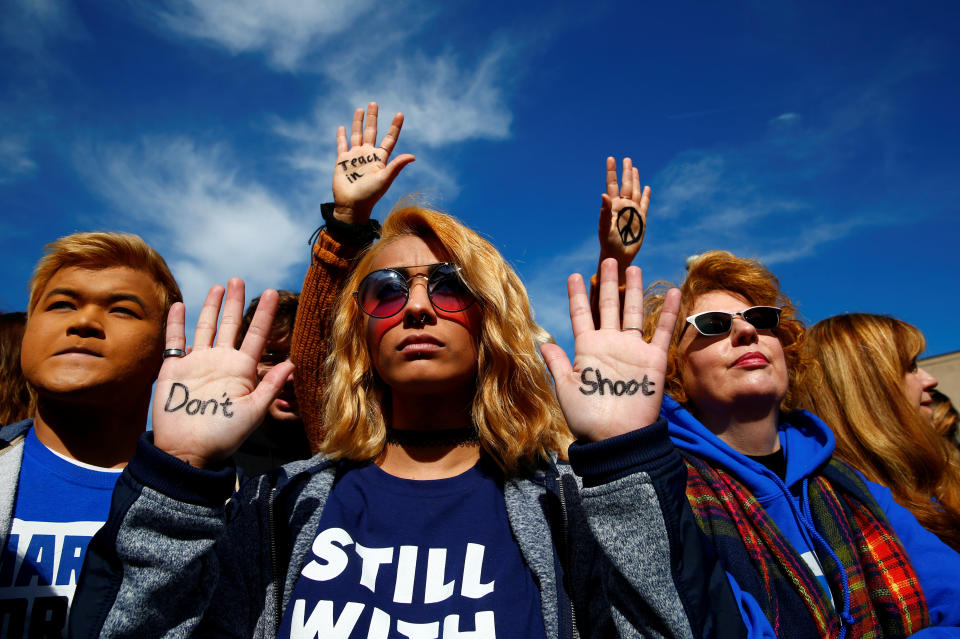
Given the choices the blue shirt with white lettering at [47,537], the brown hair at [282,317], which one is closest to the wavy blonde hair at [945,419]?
the brown hair at [282,317]

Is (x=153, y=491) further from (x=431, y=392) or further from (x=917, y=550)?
(x=917, y=550)

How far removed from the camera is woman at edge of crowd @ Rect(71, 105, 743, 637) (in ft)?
5.09

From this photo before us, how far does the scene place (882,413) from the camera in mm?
3480

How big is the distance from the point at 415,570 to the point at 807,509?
73.6 inches

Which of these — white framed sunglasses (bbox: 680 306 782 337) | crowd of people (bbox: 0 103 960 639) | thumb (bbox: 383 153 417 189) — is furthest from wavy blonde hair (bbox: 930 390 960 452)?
thumb (bbox: 383 153 417 189)

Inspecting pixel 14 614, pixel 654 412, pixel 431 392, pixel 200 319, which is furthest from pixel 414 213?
pixel 14 614

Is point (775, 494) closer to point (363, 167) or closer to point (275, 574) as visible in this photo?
point (275, 574)

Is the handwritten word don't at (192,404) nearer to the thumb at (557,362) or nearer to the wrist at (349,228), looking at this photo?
the thumb at (557,362)

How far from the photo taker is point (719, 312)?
296cm

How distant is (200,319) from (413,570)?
105cm

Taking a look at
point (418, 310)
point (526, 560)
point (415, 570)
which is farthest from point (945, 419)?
point (415, 570)

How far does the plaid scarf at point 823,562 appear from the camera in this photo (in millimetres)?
2178

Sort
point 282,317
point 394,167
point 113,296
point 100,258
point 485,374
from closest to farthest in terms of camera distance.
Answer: point 485,374 < point 113,296 < point 100,258 < point 394,167 < point 282,317

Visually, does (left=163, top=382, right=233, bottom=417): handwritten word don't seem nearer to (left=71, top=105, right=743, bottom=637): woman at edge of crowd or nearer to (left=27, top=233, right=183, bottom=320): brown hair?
(left=71, top=105, right=743, bottom=637): woman at edge of crowd
